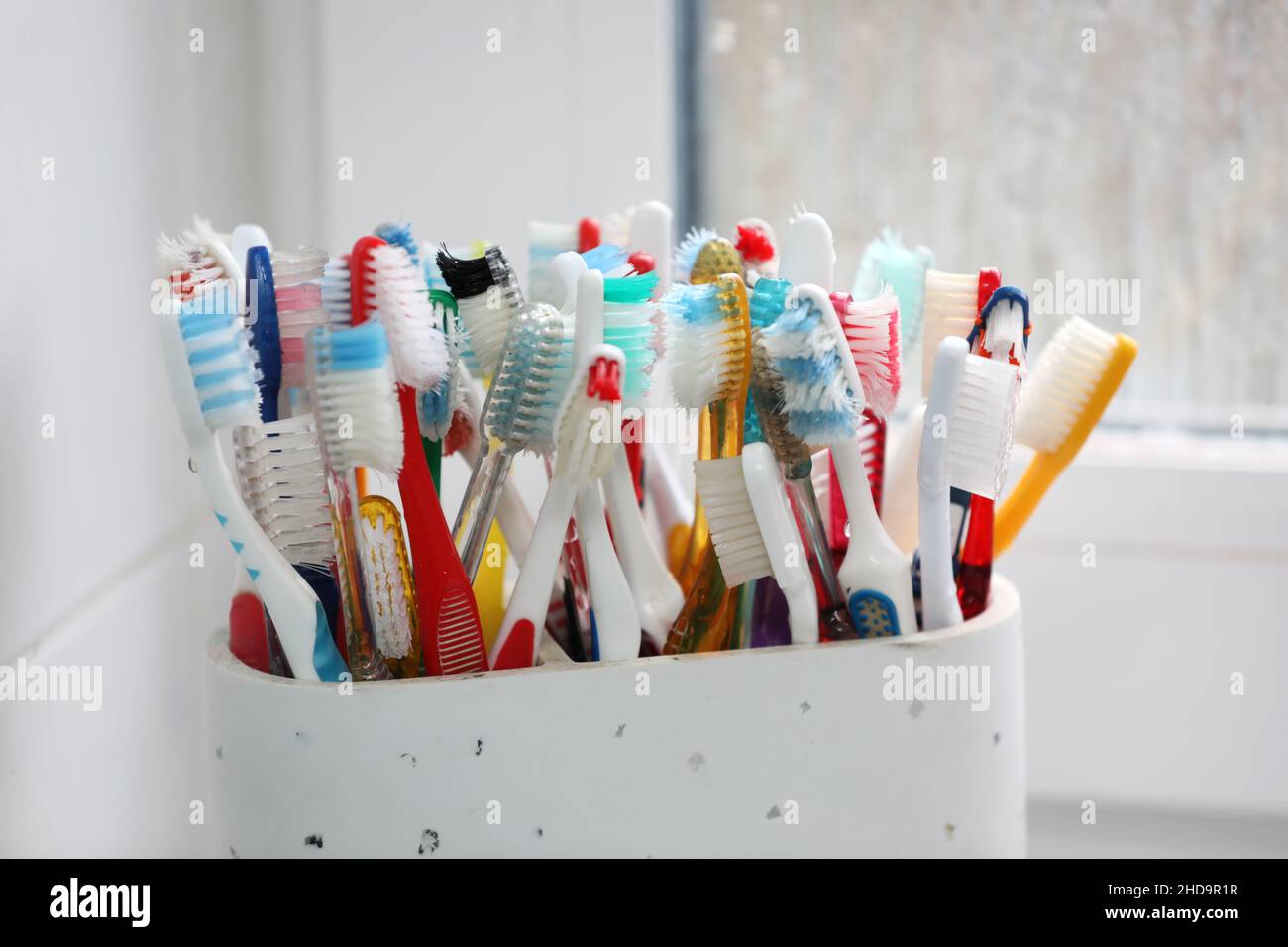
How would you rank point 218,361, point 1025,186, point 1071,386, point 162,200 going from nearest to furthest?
point 218,361
point 1071,386
point 162,200
point 1025,186

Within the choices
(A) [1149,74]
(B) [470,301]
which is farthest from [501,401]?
(A) [1149,74]

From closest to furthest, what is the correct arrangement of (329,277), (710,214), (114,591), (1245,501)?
(329,277) < (114,591) < (1245,501) < (710,214)

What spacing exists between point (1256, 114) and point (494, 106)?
446 millimetres

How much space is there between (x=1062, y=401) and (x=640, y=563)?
0.18m

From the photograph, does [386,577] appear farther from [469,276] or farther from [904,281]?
[904,281]

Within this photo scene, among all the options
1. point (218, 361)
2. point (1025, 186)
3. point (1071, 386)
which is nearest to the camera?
point (218, 361)

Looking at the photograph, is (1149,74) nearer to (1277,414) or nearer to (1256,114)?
(1256,114)

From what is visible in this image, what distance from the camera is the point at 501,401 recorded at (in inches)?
16.1

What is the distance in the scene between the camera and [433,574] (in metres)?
0.41

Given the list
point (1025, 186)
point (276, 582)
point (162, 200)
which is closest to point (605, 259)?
point (276, 582)

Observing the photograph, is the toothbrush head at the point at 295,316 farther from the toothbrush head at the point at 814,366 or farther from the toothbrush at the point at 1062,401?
the toothbrush at the point at 1062,401

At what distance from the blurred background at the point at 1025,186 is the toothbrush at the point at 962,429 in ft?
1.04

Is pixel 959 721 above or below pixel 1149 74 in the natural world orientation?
below
